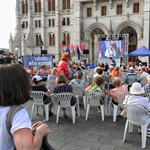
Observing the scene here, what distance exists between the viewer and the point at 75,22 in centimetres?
2719

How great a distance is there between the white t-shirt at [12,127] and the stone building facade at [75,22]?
25298 millimetres

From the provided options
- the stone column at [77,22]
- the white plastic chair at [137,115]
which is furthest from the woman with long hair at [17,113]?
the stone column at [77,22]

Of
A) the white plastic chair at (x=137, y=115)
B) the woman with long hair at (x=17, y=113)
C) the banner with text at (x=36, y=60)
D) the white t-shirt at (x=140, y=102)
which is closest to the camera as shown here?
the woman with long hair at (x=17, y=113)

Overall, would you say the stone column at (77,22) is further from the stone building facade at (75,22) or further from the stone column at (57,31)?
the stone column at (57,31)

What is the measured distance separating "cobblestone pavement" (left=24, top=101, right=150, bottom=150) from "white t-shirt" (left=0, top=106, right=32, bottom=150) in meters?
2.33

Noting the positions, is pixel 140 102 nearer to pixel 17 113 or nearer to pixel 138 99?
pixel 138 99

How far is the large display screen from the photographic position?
19.8m

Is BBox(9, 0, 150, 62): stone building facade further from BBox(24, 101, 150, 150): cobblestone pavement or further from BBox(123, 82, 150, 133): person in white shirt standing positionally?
BBox(123, 82, 150, 133): person in white shirt standing

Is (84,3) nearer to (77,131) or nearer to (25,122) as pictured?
(77,131)

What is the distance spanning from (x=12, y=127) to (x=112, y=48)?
1990 cm

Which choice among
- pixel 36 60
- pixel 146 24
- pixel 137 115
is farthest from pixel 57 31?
pixel 137 115

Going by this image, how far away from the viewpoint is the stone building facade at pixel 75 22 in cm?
2541

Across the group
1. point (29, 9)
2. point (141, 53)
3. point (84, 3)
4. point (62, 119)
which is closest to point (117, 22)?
point (84, 3)

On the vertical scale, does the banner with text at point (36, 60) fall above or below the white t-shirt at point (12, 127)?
above
